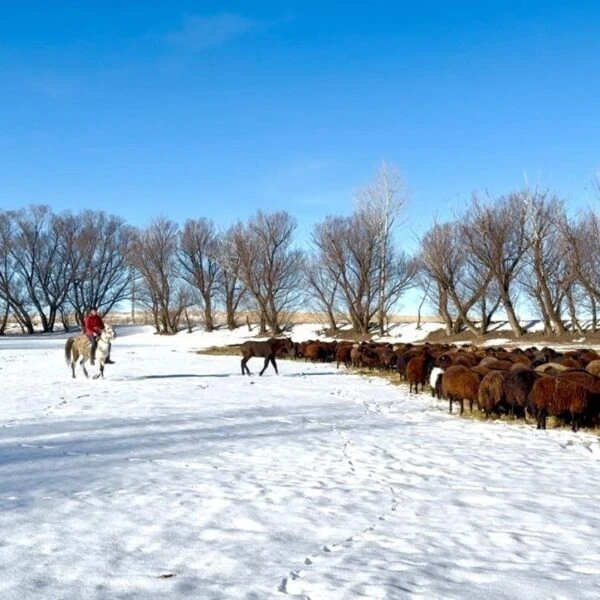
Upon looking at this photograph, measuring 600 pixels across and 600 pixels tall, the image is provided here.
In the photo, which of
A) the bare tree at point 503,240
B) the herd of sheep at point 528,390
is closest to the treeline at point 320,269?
the bare tree at point 503,240

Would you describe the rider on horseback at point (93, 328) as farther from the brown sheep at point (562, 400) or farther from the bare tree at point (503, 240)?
the bare tree at point (503, 240)

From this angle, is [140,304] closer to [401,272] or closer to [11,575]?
[401,272]

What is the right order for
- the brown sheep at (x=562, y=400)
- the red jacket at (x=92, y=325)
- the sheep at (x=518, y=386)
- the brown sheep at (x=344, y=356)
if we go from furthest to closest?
the brown sheep at (x=344, y=356) < the red jacket at (x=92, y=325) < the sheep at (x=518, y=386) < the brown sheep at (x=562, y=400)

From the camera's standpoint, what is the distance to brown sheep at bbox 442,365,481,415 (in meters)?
12.8

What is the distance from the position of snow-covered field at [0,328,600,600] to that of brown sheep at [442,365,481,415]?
1.25 metres

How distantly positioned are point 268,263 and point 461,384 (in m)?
40.6

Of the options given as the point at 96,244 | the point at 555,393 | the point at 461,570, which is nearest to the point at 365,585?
the point at 461,570

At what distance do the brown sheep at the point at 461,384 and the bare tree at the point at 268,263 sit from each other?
38759 millimetres

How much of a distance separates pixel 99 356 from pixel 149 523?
41.7ft

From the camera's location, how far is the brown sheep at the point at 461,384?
12844 mm

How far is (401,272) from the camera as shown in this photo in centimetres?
5144

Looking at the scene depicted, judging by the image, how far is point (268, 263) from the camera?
5278cm

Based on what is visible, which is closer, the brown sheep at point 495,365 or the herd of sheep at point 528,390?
the herd of sheep at point 528,390

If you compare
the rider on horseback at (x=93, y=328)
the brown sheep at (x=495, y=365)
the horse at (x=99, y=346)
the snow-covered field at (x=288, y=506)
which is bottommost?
the snow-covered field at (x=288, y=506)
